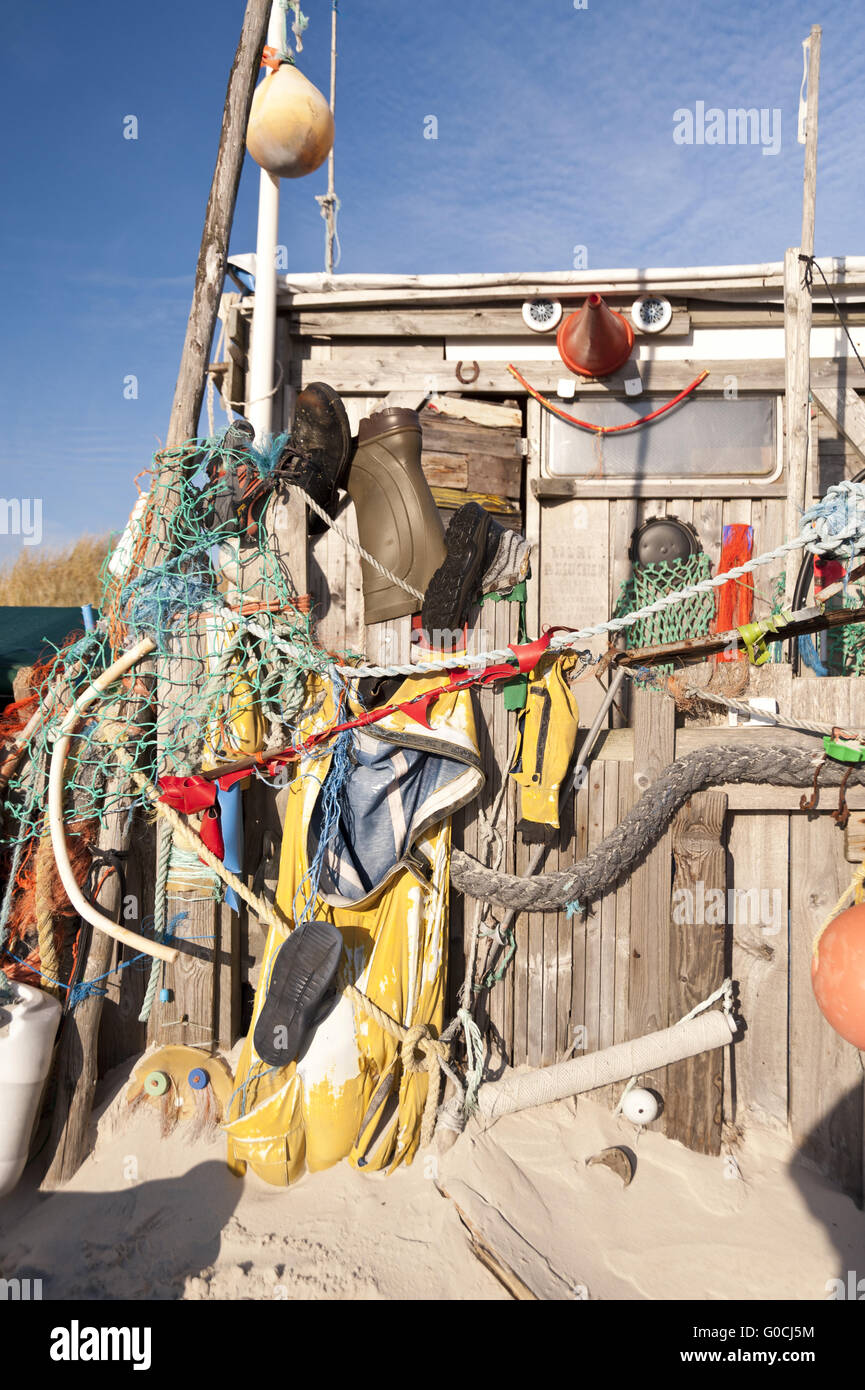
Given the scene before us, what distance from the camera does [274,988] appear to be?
2885 mm

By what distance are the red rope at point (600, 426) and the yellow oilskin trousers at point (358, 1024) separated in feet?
7.77

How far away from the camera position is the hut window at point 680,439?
4668 millimetres

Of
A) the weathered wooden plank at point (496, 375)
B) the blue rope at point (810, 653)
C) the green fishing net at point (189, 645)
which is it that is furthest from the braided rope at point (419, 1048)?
the weathered wooden plank at point (496, 375)

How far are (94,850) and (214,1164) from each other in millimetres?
1424

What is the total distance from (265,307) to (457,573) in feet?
7.87

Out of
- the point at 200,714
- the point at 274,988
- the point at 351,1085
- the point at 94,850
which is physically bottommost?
the point at 351,1085

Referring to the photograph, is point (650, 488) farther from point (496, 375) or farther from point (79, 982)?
point (79, 982)

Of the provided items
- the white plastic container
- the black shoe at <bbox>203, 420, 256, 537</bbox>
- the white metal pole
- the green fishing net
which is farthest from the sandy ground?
the white metal pole

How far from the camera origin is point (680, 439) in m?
4.69

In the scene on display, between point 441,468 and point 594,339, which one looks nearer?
point 594,339

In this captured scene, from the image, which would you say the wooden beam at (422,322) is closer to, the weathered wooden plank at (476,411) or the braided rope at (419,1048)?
the weathered wooden plank at (476,411)

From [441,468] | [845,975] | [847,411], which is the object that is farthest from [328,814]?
[847,411]
